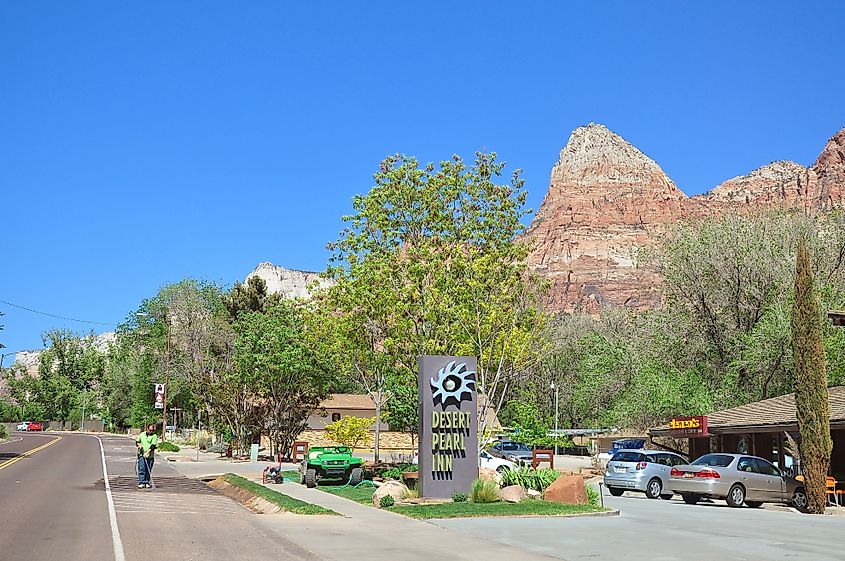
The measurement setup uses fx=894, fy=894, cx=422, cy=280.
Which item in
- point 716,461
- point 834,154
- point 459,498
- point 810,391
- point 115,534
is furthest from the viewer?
point 834,154

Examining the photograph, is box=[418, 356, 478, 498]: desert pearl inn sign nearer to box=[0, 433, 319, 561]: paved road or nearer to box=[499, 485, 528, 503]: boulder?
box=[499, 485, 528, 503]: boulder

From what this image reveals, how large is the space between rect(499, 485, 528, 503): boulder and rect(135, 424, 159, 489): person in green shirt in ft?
31.0

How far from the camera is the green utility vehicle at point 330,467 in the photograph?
28.1 m

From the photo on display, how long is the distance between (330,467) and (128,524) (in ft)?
40.5

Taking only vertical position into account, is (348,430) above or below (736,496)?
above

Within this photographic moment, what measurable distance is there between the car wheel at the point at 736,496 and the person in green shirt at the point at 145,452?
15.8 metres

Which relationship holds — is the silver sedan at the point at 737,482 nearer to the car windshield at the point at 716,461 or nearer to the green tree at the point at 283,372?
the car windshield at the point at 716,461

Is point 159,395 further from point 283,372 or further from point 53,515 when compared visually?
point 53,515

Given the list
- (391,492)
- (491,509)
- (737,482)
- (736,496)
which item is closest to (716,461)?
(737,482)

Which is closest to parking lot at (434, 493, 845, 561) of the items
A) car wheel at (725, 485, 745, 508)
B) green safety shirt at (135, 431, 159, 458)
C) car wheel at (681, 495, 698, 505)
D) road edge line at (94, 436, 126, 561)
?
car wheel at (725, 485, 745, 508)

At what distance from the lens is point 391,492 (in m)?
22.2

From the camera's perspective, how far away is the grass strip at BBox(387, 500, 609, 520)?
19.2 meters

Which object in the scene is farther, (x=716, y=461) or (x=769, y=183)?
(x=769, y=183)

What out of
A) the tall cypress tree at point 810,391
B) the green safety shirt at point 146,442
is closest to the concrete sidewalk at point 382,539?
the green safety shirt at point 146,442
